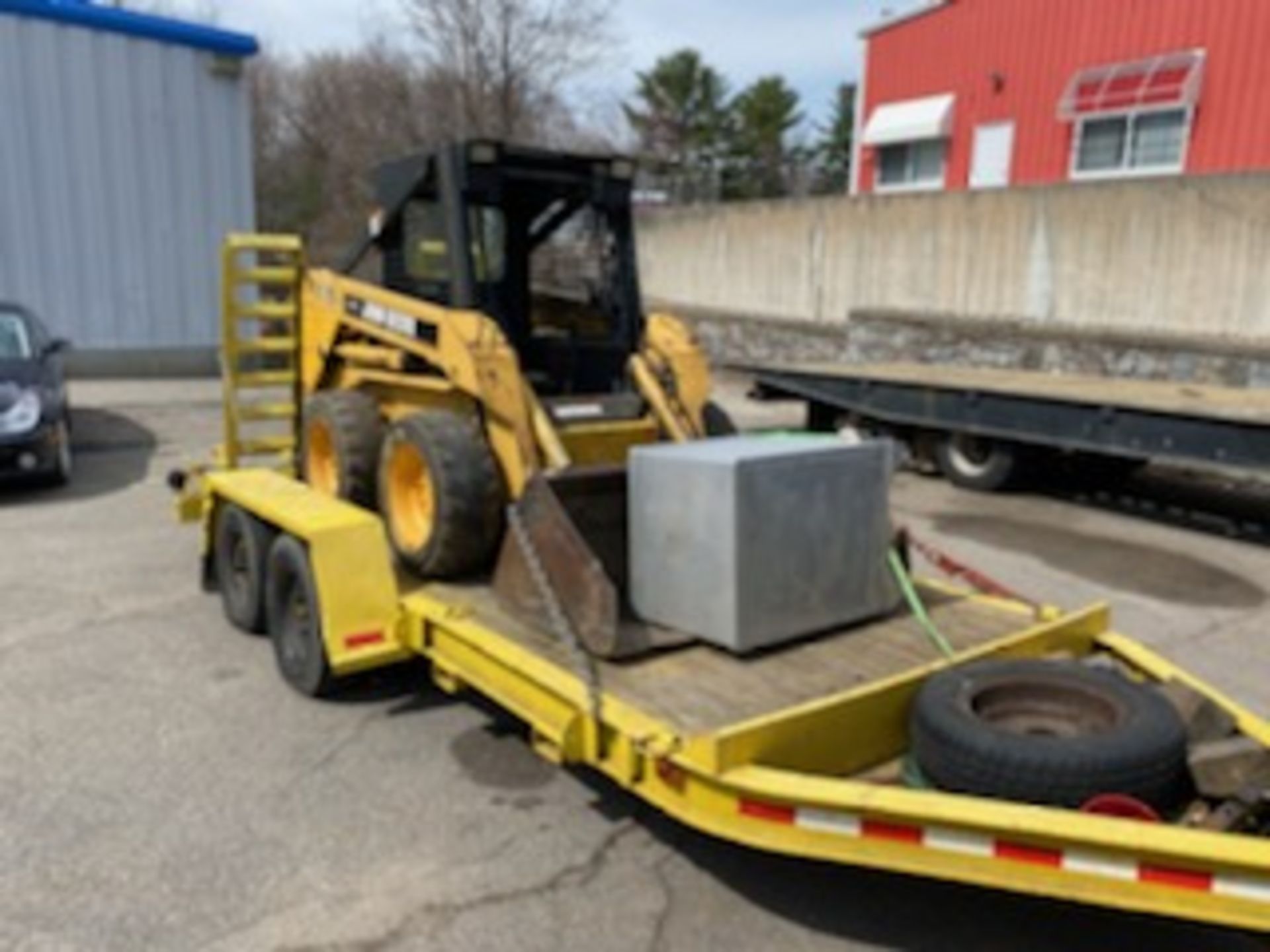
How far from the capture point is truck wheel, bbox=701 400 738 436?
5797 mm

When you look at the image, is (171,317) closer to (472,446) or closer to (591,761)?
(472,446)

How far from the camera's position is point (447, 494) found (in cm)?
471

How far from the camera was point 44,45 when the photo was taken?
13578 millimetres

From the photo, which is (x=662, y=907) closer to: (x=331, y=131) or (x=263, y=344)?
(x=263, y=344)

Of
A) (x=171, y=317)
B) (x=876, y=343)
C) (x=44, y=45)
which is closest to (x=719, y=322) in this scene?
(x=876, y=343)

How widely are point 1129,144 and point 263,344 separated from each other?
14.4m

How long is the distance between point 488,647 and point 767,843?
1.36 metres

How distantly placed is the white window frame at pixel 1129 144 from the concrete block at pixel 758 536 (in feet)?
41.9

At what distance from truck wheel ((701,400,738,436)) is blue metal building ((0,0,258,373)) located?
1139 centimetres

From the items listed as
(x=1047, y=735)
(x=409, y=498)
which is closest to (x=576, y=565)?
(x=409, y=498)

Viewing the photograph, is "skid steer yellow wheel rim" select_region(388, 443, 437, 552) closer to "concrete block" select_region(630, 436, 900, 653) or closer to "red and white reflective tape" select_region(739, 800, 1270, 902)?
"concrete block" select_region(630, 436, 900, 653)

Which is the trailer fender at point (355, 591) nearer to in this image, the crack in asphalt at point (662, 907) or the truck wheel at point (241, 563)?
the truck wheel at point (241, 563)

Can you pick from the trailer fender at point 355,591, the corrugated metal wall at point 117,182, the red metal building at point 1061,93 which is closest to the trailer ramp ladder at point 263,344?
the trailer fender at point 355,591

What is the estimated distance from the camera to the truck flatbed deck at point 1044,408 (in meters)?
7.63
